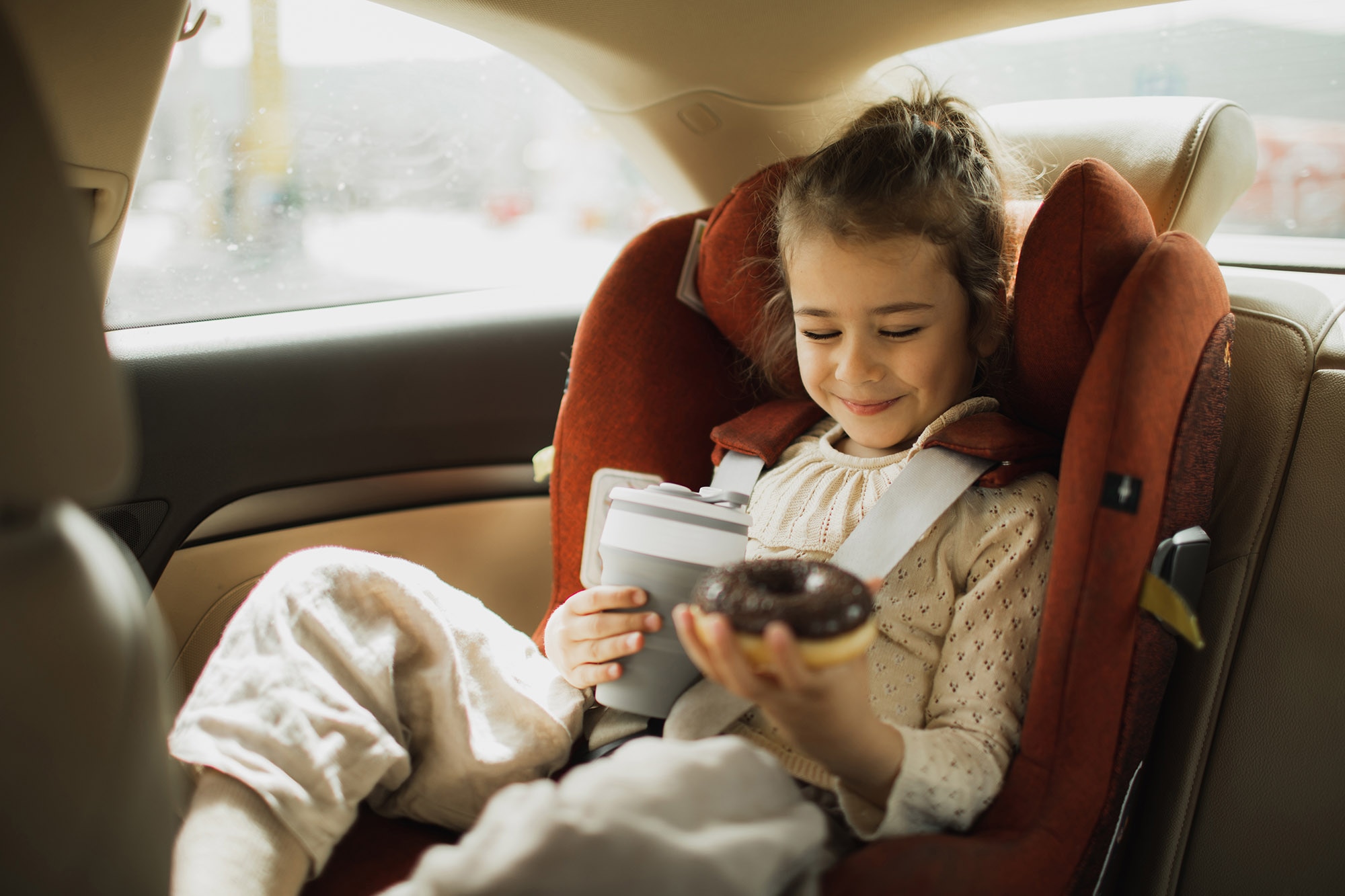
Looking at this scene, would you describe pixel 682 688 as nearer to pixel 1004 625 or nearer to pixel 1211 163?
pixel 1004 625

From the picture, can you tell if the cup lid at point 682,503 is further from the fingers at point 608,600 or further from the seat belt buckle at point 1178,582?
the seat belt buckle at point 1178,582

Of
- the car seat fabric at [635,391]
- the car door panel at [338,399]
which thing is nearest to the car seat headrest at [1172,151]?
the car seat fabric at [635,391]

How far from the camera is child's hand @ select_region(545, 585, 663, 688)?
959 millimetres

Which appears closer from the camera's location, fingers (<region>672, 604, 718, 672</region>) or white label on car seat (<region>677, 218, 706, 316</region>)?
fingers (<region>672, 604, 718, 672</region>)

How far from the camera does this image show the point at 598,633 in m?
1.01

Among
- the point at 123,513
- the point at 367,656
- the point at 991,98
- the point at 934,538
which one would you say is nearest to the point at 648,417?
the point at 934,538

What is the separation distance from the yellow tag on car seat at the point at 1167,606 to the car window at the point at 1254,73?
2.64 feet

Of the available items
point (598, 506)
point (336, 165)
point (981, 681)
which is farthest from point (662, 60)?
point (981, 681)

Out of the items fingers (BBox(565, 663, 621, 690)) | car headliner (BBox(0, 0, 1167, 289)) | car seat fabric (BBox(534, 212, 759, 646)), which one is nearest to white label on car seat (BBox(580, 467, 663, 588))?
car seat fabric (BBox(534, 212, 759, 646))

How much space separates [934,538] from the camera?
1.13m

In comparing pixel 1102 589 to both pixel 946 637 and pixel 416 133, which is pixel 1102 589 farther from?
pixel 416 133

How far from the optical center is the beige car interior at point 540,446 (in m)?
0.59

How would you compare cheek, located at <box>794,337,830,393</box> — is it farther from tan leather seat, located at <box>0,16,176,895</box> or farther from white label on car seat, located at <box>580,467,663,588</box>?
tan leather seat, located at <box>0,16,176,895</box>

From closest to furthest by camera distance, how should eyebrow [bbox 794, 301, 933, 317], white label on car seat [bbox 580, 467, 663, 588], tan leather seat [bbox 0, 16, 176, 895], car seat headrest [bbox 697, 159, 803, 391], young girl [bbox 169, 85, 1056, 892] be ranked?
tan leather seat [bbox 0, 16, 176, 895] → young girl [bbox 169, 85, 1056, 892] → eyebrow [bbox 794, 301, 933, 317] → white label on car seat [bbox 580, 467, 663, 588] → car seat headrest [bbox 697, 159, 803, 391]
